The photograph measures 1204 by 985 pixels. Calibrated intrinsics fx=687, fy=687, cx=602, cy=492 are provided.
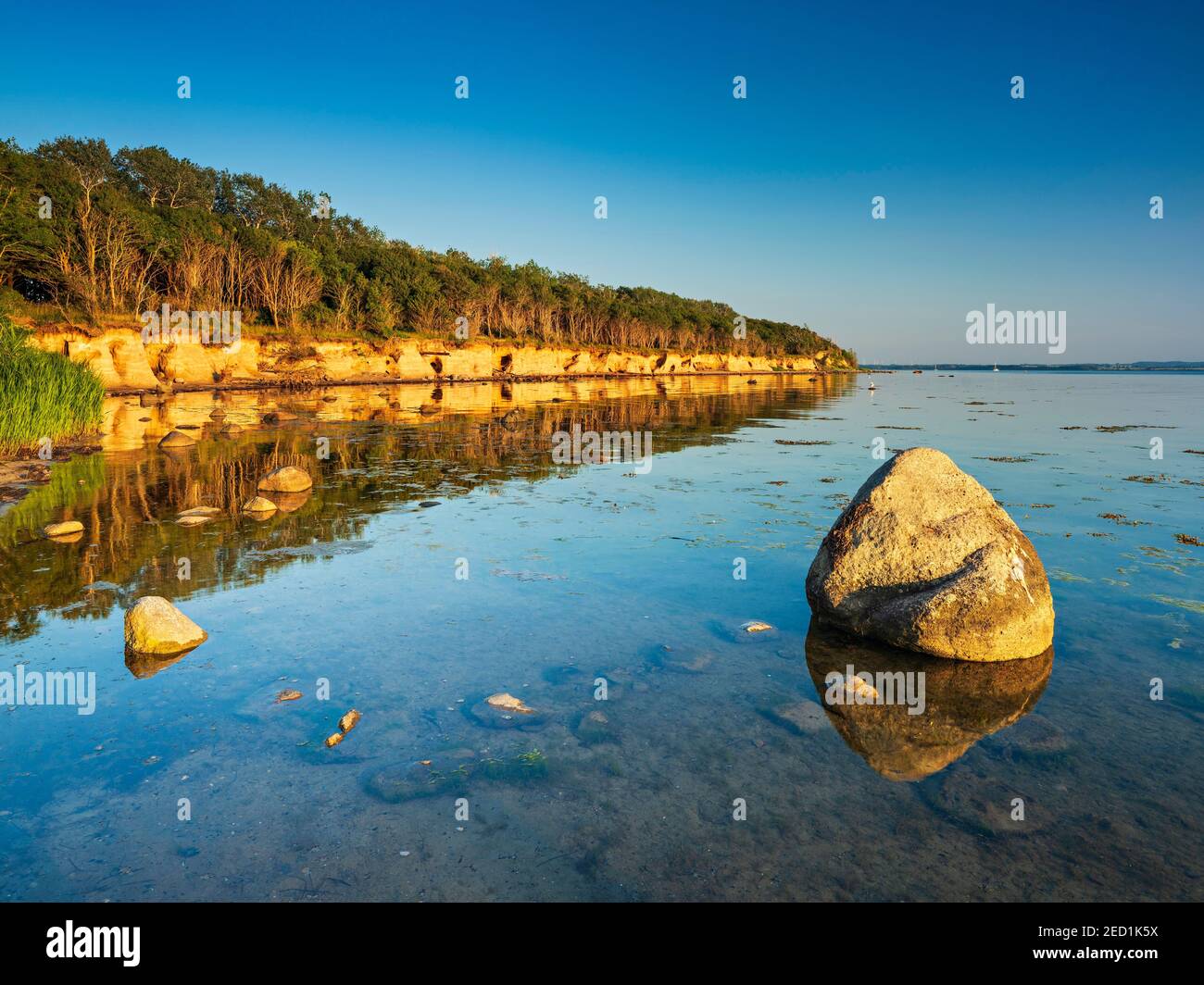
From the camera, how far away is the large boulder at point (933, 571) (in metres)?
7.86

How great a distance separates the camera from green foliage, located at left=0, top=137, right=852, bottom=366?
5200 centimetres

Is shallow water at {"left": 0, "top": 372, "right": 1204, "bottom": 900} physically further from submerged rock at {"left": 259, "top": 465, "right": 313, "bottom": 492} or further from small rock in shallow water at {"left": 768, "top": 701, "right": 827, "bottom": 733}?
submerged rock at {"left": 259, "top": 465, "right": 313, "bottom": 492}

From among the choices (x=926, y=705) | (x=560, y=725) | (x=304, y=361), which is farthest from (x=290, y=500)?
(x=304, y=361)

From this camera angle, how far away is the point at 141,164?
3297 inches

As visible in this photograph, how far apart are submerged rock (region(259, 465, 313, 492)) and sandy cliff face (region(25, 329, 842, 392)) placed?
20.6 metres

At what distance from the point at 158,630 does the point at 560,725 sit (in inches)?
194

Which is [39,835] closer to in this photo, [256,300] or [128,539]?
[128,539]

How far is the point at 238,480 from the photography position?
1778 centimetres

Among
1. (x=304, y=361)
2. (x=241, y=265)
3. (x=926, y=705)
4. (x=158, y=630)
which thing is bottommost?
(x=926, y=705)

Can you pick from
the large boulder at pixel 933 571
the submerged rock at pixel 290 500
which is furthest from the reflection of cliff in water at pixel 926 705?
the submerged rock at pixel 290 500

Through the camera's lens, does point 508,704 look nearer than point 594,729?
No

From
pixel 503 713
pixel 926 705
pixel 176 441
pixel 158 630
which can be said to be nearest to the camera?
pixel 503 713

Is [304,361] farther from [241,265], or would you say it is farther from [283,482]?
[283,482]
